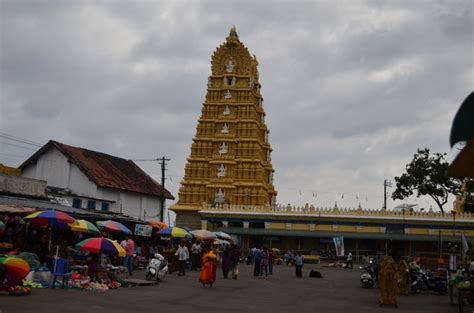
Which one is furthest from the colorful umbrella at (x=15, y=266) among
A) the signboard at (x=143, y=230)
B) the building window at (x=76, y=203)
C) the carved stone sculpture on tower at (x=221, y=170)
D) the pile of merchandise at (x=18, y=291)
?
the carved stone sculpture on tower at (x=221, y=170)

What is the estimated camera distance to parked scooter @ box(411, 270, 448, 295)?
70.5ft

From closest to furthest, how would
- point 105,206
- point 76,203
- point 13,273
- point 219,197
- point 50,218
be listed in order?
point 13,273 < point 50,218 < point 76,203 < point 105,206 < point 219,197

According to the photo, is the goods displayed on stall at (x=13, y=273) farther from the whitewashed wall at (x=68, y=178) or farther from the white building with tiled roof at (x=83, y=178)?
the whitewashed wall at (x=68, y=178)

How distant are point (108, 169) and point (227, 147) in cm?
A: 1106

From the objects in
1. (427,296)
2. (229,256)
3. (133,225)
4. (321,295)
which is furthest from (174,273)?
(427,296)

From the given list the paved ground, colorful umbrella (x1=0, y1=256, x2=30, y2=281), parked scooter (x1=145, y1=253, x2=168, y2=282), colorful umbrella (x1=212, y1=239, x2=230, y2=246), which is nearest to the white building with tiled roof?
colorful umbrella (x1=212, y1=239, x2=230, y2=246)

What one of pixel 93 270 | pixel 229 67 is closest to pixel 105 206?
pixel 229 67

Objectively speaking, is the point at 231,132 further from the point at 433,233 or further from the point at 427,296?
the point at 427,296

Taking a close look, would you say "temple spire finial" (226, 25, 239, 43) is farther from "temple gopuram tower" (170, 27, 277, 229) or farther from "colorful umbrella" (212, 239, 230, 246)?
"colorful umbrella" (212, 239, 230, 246)

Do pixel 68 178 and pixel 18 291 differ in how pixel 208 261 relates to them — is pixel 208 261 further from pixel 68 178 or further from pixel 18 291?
pixel 68 178

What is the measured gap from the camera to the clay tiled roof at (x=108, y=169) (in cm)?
4569

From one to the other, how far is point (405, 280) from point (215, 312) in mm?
10036

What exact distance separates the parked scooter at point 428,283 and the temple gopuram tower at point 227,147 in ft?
95.8

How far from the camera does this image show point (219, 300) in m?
16.8
